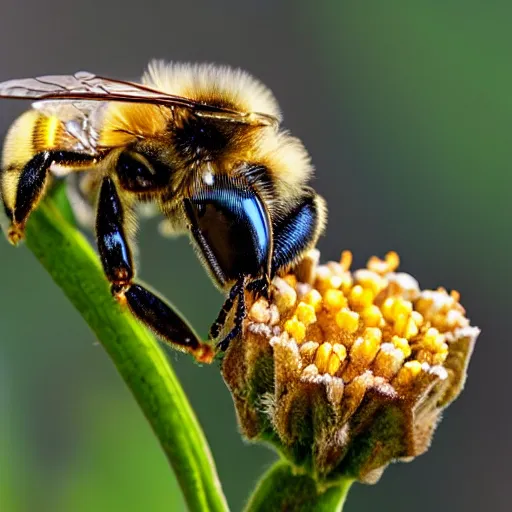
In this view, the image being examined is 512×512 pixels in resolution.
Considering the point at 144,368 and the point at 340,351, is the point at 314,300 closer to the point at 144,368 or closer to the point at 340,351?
the point at 340,351

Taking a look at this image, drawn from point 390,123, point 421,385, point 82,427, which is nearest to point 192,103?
point 421,385

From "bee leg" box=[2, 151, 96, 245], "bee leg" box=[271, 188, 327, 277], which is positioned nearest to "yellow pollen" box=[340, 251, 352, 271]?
"bee leg" box=[271, 188, 327, 277]

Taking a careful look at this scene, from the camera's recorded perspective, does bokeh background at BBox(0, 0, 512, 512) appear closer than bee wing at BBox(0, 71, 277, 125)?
No

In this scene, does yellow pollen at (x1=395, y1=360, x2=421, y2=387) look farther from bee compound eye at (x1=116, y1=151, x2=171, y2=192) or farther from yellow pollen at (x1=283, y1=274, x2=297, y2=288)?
bee compound eye at (x1=116, y1=151, x2=171, y2=192)

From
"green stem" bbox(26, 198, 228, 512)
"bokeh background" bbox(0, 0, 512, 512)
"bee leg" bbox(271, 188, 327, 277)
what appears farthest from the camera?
"bokeh background" bbox(0, 0, 512, 512)

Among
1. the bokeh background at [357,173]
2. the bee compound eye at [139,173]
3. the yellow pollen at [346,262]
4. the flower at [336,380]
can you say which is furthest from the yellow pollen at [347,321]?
the bokeh background at [357,173]

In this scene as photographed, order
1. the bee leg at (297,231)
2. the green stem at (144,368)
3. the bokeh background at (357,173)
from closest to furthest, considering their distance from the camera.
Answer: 1. the green stem at (144,368)
2. the bee leg at (297,231)
3. the bokeh background at (357,173)

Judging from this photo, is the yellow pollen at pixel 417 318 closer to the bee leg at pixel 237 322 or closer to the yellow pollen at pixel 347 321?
the yellow pollen at pixel 347 321
